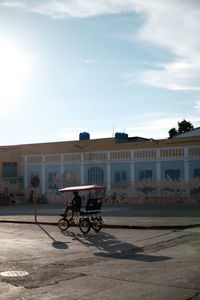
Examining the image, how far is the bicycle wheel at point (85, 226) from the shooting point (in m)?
16.2

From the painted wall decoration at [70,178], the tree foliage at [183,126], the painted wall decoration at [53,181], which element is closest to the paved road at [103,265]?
the painted wall decoration at [70,178]

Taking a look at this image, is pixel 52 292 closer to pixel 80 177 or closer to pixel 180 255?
pixel 180 255

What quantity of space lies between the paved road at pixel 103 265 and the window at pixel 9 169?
26.6m

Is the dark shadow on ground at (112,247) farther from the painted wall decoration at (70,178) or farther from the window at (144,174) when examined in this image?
the painted wall decoration at (70,178)

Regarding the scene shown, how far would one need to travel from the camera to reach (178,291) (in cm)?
706

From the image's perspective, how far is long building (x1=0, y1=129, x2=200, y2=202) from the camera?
33469 millimetres

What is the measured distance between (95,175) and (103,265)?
28.9 meters

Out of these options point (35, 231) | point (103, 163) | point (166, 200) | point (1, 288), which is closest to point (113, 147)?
point (103, 163)

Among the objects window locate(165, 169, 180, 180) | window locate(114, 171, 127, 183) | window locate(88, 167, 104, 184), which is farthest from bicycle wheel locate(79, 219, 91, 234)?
window locate(88, 167, 104, 184)

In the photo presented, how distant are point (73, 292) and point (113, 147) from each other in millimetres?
30842

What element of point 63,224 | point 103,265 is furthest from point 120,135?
point 103,265

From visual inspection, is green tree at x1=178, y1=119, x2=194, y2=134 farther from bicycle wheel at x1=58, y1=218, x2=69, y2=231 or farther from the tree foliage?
bicycle wheel at x1=58, y1=218, x2=69, y2=231

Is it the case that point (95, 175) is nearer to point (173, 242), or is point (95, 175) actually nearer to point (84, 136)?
point (84, 136)

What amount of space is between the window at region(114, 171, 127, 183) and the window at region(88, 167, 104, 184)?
160 centimetres
